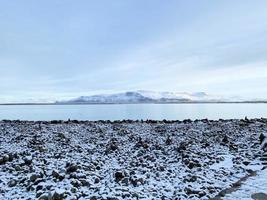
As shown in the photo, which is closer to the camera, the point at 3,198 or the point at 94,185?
the point at 3,198

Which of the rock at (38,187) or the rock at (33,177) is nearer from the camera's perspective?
the rock at (38,187)

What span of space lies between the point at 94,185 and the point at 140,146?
25.3ft

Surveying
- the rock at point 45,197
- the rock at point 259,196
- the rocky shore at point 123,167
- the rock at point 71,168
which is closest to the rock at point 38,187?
the rocky shore at point 123,167

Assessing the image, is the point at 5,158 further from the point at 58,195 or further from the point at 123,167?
the point at 58,195

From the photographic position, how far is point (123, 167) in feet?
44.0

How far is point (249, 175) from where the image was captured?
12.4 meters

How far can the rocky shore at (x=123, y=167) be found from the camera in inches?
405

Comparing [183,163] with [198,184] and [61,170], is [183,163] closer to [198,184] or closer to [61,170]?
[198,184]

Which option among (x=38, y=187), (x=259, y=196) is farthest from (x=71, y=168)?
(x=259, y=196)

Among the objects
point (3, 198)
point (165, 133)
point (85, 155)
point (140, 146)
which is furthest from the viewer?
point (165, 133)

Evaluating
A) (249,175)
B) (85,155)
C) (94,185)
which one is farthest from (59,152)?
(249,175)

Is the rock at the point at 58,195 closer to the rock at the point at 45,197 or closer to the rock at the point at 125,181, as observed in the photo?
the rock at the point at 45,197

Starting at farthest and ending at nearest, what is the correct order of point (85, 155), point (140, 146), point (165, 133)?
point (165, 133) < point (140, 146) < point (85, 155)

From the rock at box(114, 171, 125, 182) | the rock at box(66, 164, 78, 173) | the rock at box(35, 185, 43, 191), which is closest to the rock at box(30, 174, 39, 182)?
the rock at box(35, 185, 43, 191)
